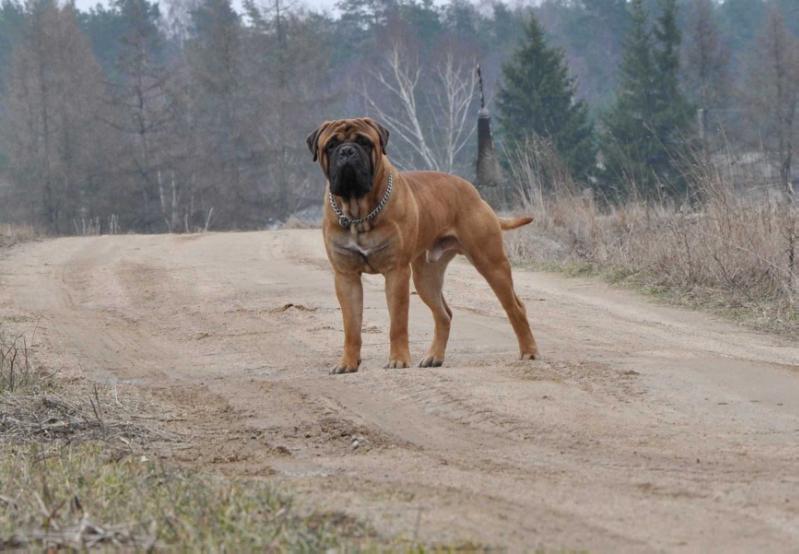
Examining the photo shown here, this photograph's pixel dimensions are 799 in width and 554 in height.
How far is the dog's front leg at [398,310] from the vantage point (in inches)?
330

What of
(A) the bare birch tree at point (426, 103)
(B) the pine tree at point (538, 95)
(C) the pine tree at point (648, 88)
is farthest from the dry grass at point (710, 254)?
(A) the bare birch tree at point (426, 103)

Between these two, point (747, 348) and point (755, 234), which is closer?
point (747, 348)

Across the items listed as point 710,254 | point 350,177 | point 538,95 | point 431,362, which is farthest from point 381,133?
point 538,95

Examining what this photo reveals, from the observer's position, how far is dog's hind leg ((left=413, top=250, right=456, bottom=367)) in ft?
29.3

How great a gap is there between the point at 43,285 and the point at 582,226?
287 inches

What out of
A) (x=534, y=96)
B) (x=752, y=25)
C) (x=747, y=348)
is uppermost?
(x=752, y=25)

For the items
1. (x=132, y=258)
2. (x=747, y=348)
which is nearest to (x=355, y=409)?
(x=747, y=348)

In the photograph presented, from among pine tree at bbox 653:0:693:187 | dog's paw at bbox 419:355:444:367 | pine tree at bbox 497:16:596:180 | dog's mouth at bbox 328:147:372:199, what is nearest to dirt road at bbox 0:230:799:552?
dog's paw at bbox 419:355:444:367

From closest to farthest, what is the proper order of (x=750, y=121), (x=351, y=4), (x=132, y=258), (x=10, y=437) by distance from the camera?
(x=10, y=437) < (x=132, y=258) < (x=750, y=121) < (x=351, y=4)

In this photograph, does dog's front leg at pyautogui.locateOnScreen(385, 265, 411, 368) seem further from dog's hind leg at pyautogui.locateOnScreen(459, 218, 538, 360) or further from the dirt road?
dog's hind leg at pyautogui.locateOnScreen(459, 218, 538, 360)

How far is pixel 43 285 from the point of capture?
14.7 metres

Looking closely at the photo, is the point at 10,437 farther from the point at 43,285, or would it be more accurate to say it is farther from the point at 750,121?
the point at 750,121

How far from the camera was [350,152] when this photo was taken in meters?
8.16

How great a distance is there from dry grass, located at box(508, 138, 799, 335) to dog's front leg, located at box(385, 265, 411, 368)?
392cm
